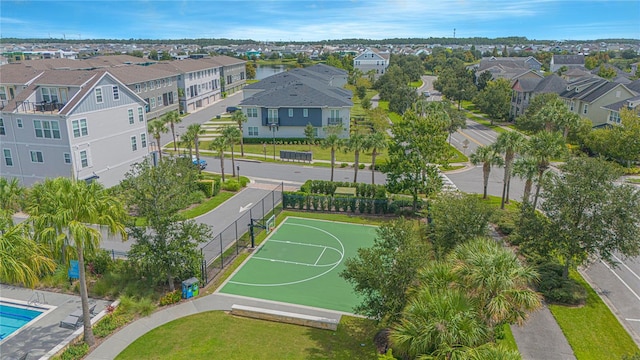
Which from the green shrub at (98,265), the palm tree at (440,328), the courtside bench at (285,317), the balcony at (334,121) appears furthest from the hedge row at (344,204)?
the balcony at (334,121)

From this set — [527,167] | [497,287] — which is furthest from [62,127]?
[527,167]

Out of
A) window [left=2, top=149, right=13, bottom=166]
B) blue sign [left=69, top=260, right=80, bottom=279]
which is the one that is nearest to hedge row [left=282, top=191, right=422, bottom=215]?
blue sign [left=69, top=260, right=80, bottom=279]

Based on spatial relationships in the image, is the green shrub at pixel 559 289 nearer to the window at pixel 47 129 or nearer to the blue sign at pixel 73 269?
the blue sign at pixel 73 269

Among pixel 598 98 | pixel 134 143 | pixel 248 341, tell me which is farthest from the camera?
pixel 598 98

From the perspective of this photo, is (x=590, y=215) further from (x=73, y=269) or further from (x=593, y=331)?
(x=73, y=269)

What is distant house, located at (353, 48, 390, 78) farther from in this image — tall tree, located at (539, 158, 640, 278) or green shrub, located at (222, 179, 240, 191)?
tall tree, located at (539, 158, 640, 278)

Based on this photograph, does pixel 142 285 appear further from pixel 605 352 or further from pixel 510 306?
pixel 605 352
